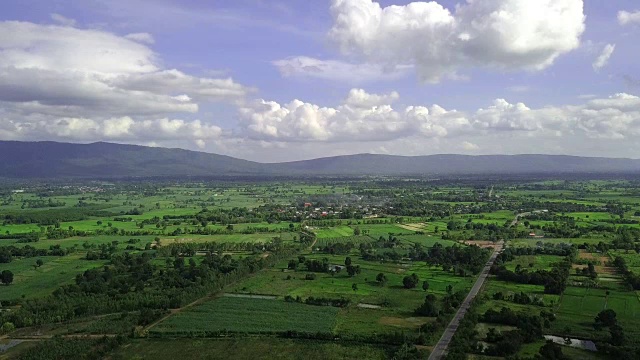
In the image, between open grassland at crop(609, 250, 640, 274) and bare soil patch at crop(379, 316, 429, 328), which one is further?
open grassland at crop(609, 250, 640, 274)

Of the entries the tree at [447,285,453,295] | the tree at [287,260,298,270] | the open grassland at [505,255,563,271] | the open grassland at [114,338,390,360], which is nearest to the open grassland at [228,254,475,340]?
the tree at [447,285,453,295]

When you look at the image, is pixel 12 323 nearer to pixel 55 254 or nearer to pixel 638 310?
pixel 55 254

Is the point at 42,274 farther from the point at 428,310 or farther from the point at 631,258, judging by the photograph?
the point at 631,258

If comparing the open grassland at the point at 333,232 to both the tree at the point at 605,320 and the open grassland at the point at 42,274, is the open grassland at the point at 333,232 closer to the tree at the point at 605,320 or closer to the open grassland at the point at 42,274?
the open grassland at the point at 42,274

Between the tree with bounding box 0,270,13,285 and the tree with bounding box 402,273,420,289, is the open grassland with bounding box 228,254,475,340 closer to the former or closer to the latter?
the tree with bounding box 402,273,420,289

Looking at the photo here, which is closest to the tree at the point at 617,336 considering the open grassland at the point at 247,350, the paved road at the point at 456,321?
the paved road at the point at 456,321

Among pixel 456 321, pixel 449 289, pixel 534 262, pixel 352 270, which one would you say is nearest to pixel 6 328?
pixel 352 270
